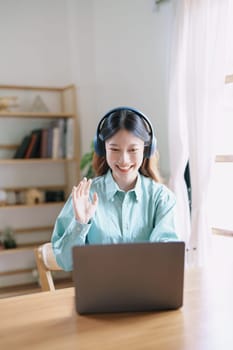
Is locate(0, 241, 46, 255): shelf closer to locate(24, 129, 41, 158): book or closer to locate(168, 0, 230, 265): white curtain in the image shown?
locate(24, 129, 41, 158): book

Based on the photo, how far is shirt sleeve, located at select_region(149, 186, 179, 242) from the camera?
1.28m

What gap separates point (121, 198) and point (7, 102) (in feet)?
7.54

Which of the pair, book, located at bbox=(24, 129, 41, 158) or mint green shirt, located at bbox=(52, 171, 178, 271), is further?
book, located at bbox=(24, 129, 41, 158)

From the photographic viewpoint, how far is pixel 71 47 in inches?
142

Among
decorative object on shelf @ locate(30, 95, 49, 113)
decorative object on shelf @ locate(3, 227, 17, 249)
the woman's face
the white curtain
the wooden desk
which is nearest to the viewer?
the wooden desk

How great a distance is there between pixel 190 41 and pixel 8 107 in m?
1.77

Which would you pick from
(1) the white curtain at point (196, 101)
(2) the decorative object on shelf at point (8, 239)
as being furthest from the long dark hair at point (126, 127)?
(2) the decorative object on shelf at point (8, 239)

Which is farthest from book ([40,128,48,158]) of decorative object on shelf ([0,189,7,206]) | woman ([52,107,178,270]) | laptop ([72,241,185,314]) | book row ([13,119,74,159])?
laptop ([72,241,185,314])

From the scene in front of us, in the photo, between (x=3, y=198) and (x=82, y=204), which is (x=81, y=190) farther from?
(x=3, y=198)

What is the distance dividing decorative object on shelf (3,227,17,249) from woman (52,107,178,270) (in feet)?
7.24

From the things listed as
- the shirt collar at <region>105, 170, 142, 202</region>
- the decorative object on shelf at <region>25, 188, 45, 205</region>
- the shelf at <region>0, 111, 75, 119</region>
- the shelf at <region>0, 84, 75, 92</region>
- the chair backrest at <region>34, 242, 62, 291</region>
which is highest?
the shelf at <region>0, 84, 75, 92</region>

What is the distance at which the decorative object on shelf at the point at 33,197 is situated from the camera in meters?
3.42

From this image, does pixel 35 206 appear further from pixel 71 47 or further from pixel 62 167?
pixel 71 47

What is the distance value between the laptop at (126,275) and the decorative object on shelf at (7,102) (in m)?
2.67
